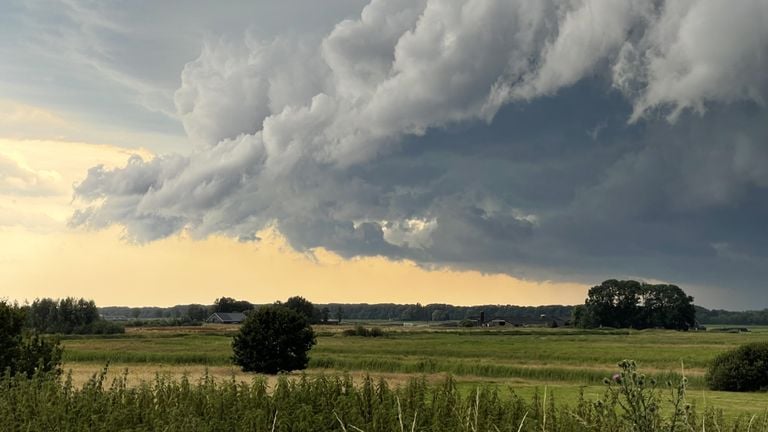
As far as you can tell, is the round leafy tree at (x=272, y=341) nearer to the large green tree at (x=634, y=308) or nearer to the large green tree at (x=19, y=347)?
the large green tree at (x=19, y=347)

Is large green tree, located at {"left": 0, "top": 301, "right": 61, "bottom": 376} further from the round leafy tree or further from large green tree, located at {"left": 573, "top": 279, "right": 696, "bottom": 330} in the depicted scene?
large green tree, located at {"left": 573, "top": 279, "right": 696, "bottom": 330}

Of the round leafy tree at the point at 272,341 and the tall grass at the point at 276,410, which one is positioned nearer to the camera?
the tall grass at the point at 276,410

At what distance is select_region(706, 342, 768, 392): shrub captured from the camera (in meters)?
36.0

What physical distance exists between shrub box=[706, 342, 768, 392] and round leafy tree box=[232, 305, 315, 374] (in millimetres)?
23032

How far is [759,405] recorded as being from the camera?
24.9 m

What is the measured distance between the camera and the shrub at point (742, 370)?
3597 centimetres

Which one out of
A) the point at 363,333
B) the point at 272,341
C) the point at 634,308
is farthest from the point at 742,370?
the point at 634,308

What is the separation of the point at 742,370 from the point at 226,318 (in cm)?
12869

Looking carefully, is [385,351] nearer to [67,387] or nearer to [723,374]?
[723,374]

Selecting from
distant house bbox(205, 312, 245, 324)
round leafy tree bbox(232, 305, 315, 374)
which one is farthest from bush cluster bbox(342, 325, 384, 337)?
distant house bbox(205, 312, 245, 324)

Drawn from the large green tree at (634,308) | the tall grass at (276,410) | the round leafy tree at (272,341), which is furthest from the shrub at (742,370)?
the large green tree at (634,308)

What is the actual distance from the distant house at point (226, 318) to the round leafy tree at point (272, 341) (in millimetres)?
108963

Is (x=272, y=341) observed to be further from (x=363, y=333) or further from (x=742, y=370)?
(x=363, y=333)

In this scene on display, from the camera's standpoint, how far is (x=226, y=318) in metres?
152
